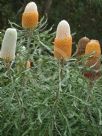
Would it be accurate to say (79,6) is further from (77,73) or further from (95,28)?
(77,73)

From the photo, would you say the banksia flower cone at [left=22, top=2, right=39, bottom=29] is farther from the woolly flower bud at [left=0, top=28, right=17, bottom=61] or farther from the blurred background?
the blurred background

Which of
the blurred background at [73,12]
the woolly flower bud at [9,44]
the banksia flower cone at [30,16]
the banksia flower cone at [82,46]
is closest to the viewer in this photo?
the woolly flower bud at [9,44]

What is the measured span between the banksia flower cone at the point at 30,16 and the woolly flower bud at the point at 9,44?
15 cm

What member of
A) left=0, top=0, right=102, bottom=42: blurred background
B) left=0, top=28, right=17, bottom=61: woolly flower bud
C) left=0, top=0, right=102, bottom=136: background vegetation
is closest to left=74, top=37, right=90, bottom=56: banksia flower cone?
left=0, top=0, right=102, bottom=136: background vegetation

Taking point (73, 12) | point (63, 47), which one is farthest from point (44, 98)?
point (73, 12)

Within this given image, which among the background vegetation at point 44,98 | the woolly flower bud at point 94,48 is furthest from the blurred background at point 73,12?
the woolly flower bud at point 94,48

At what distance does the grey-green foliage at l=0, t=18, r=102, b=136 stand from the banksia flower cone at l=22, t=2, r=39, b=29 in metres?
0.05

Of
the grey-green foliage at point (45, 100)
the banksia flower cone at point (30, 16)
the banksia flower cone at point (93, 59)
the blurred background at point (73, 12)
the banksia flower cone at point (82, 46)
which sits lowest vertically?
the grey-green foliage at point (45, 100)

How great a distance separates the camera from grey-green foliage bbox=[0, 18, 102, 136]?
190 centimetres

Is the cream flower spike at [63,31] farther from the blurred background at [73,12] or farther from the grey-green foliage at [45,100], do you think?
the blurred background at [73,12]

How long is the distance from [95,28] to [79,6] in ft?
1.45

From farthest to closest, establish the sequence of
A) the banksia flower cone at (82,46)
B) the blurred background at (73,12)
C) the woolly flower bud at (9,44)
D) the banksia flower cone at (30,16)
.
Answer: the blurred background at (73,12) < the banksia flower cone at (82,46) < the banksia flower cone at (30,16) < the woolly flower bud at (9,44)

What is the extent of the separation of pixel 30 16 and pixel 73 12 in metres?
6.40

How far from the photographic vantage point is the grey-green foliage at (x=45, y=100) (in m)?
1.90
